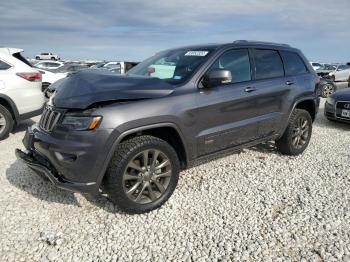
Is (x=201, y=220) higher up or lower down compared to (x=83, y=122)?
lower down

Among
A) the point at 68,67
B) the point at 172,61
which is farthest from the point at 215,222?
the point at 68,67

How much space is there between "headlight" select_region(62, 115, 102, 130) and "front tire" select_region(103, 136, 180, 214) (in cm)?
36

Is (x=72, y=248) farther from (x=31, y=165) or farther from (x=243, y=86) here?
(x=243, y=86)

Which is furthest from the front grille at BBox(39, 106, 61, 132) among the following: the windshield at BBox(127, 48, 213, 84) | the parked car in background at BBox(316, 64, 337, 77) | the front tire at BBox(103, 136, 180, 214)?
the parked car in background at BBox(316, 64, 337, 77)

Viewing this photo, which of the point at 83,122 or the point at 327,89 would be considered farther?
the point at 327,89

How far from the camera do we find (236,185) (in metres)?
4.08

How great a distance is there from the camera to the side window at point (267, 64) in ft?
14.4

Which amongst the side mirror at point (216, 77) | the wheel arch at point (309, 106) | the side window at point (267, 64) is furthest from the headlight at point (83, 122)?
the wheel arch at point (309, 106)

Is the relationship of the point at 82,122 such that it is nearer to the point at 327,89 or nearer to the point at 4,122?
the point at 4,122

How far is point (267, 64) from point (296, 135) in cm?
134

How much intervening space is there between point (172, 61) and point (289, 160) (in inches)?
97.3

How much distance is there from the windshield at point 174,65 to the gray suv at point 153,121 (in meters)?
0.02

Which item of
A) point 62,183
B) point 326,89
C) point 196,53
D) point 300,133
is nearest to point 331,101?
point 300,133

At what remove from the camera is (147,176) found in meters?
3.30
